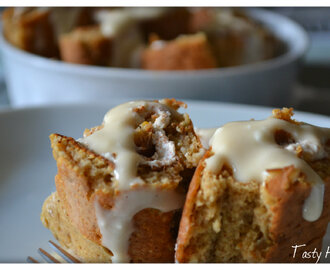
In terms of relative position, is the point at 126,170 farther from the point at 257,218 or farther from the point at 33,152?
the point at 33,152

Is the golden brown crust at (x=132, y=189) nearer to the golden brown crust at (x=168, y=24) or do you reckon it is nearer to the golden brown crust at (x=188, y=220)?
the golden brown crust at (x=188, y=220)

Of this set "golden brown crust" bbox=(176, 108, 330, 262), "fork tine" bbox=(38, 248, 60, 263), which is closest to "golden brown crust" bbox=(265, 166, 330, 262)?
"golden brown crust" bbox=(176, 108, 330, 262)

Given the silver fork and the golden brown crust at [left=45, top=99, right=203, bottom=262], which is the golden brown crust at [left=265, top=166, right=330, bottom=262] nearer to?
the golden brown crust at [left=45, top=99, right=203, bottom=262]

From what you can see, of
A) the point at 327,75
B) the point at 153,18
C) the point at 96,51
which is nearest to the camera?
the point at 96,51

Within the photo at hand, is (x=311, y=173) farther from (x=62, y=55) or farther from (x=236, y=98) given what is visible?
(x=62, y=55)

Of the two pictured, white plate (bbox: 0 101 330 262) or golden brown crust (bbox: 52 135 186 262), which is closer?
golden brown crust (bbox: 52 135 186 262)

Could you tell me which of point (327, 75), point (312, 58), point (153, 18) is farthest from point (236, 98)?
point (312, 58)
